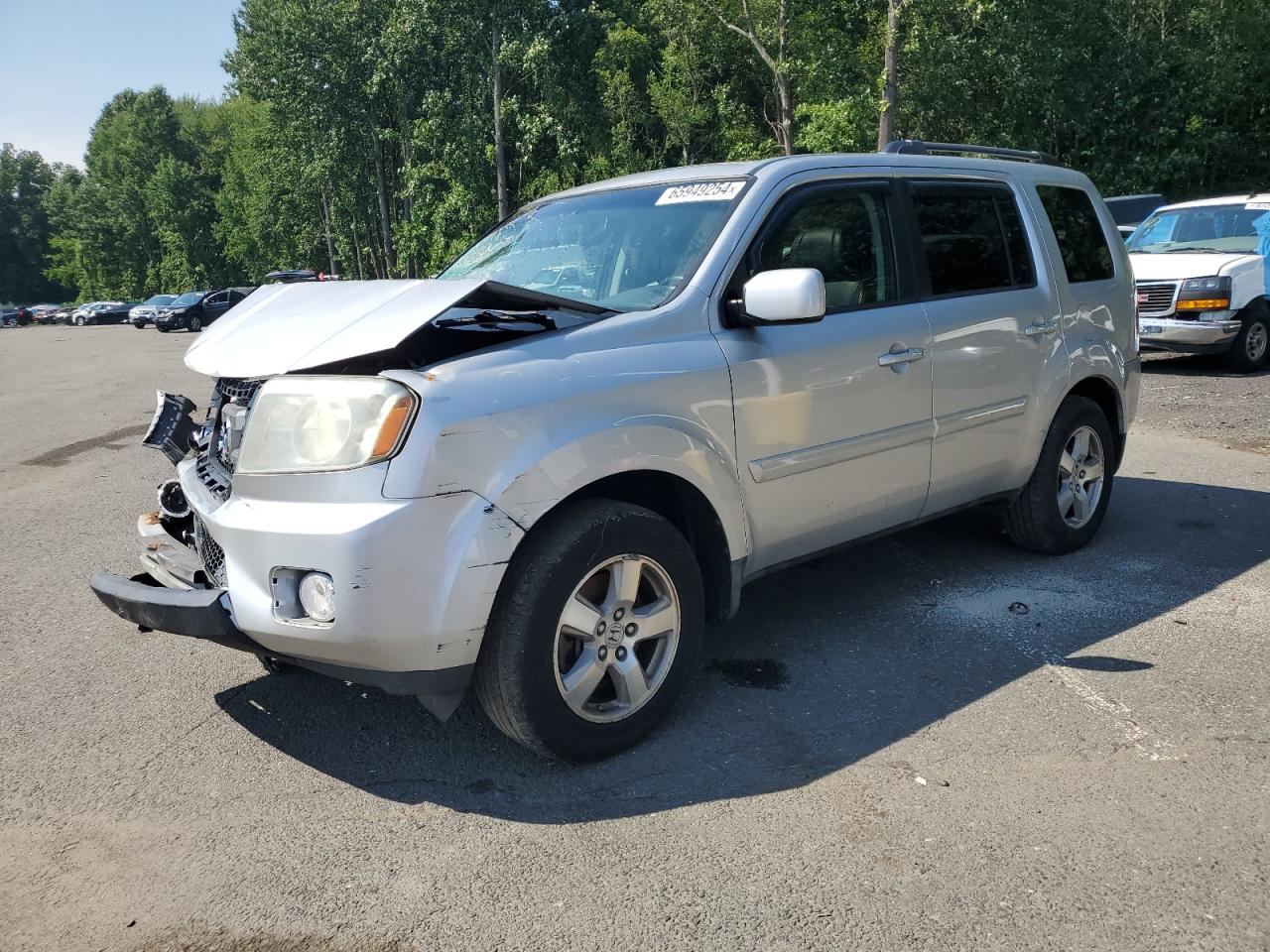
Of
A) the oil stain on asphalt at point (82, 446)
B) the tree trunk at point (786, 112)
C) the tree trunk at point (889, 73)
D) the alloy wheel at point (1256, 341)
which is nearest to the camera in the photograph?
the oil stain on asphalt at point (82, 446)

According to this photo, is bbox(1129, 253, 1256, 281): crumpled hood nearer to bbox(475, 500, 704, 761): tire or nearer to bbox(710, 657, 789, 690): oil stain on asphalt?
bbox(710, 657, 789, 690): oil stain on asphalt

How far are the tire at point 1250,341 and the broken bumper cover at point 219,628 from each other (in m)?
12.2

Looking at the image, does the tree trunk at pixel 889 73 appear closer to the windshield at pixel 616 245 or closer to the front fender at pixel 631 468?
the windshield at pixel 616 245

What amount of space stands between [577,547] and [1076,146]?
35584 millimetres

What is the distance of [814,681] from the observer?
3.95m

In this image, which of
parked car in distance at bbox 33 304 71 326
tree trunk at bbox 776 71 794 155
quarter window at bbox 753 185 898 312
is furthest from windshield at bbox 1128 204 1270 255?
parked car in distance at bbox 33 304 71 326

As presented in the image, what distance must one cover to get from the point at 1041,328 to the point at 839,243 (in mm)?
1362

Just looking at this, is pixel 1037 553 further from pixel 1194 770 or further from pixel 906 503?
pixel 1194 770

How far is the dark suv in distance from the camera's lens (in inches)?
1713

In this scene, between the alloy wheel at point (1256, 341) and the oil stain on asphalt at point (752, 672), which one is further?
the alloy wheel at point (1256, 341)

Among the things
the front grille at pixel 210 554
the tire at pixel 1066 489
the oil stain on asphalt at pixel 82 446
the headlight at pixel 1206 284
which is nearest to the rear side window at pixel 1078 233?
the tire at pixel 1066 489

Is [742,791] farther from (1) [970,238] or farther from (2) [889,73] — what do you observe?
(2) [889,73]

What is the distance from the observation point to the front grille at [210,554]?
129 inches

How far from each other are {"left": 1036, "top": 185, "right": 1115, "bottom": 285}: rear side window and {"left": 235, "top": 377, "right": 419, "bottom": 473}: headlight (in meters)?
3.72
